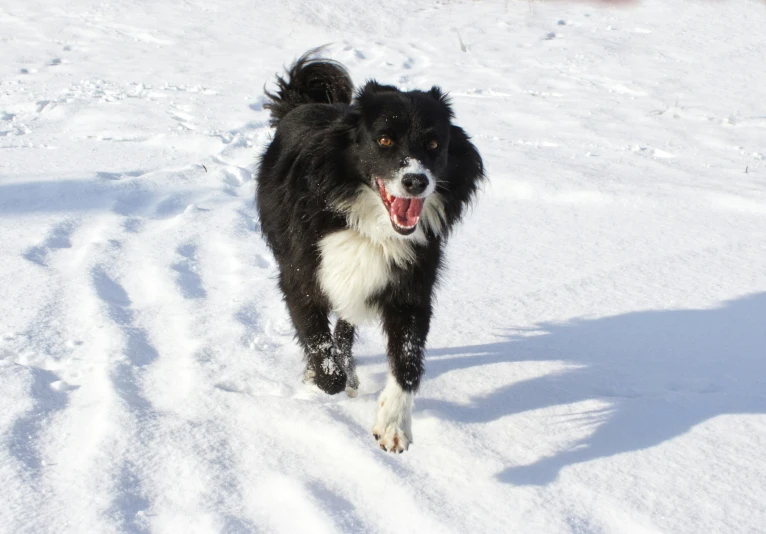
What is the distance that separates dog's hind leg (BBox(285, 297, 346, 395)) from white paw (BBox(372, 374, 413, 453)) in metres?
0.27

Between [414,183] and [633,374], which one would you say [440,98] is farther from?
[633,374]

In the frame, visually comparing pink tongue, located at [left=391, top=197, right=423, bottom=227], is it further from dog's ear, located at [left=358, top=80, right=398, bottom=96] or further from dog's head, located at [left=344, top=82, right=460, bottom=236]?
dog's ear, located at [left=358, top=80, right=398, bottom=96]

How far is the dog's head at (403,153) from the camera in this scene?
286cm

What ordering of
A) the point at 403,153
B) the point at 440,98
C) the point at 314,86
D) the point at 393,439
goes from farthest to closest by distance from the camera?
the point at 314,86, the point at 440,98, the point at 403,153, the point at 393,439

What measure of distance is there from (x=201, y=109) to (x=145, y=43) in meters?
3.36

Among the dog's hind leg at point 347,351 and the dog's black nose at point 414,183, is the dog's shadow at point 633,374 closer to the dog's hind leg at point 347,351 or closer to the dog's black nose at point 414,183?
the dog's hind leg at point 347,351

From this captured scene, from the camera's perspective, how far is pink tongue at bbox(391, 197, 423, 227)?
9.59ft

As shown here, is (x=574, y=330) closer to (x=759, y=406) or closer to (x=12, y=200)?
(x=759, y=406)

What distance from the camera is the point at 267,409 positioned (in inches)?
115

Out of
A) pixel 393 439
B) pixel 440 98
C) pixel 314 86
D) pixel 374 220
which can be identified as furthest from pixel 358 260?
pixel 314 86

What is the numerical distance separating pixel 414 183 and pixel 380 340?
4.20 feet

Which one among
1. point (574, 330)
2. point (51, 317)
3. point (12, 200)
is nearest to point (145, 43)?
point (12, 200)

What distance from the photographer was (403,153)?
2.91 m

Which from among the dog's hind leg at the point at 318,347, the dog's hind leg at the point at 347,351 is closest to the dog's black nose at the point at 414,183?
the dog's hind leg at the point at 318,347
